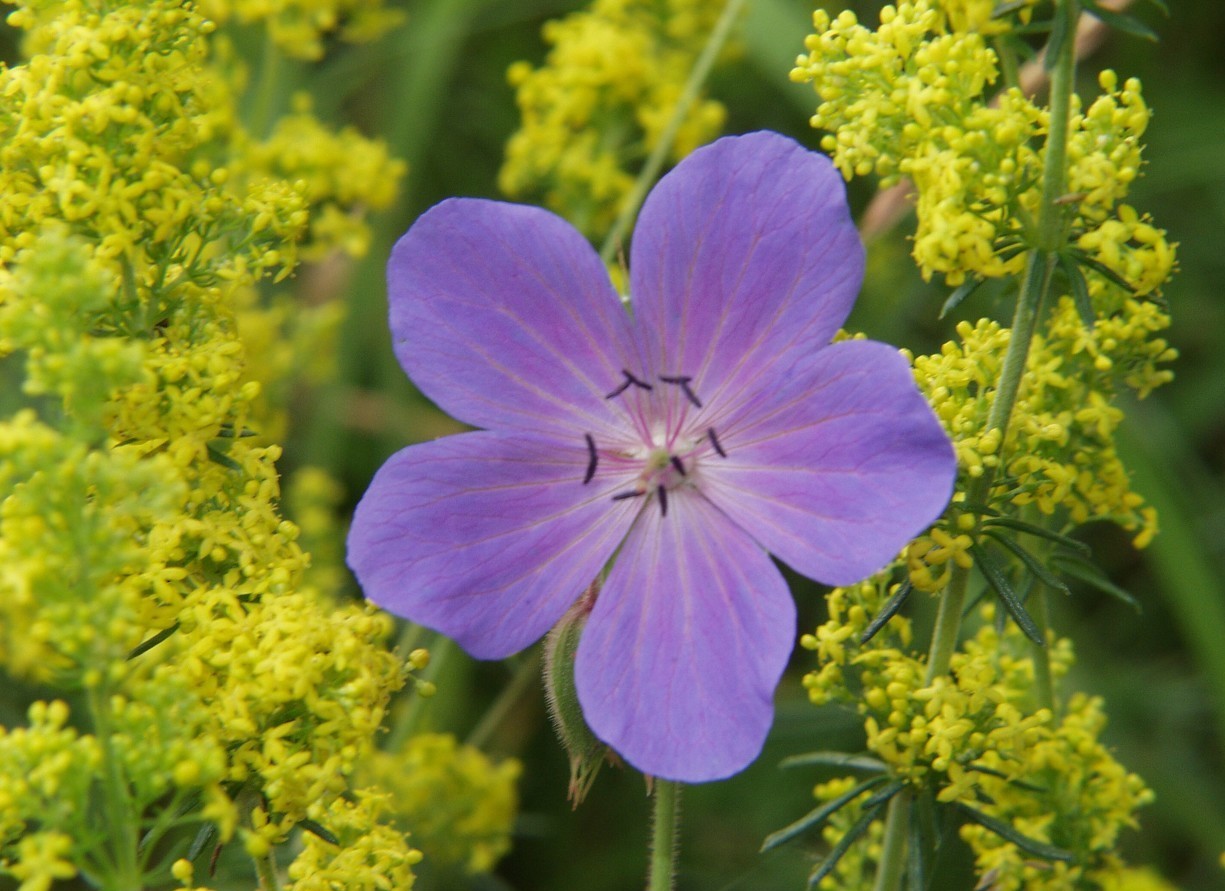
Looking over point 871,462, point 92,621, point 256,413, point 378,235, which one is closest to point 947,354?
point 871,462

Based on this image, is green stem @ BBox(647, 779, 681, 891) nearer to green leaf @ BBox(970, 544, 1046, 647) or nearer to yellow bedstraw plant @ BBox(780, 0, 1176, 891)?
yellow bedstraw plant @ BBox(780, 0, 1176, 891)

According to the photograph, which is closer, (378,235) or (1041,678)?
(1041,678)

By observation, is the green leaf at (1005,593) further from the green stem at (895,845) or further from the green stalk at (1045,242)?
the green stem at (895,845)

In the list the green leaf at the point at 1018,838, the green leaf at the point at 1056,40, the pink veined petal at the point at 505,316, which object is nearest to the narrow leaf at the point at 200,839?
the pink veined petal at the point at 505,316

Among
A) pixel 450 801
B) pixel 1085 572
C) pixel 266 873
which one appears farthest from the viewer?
pixel 450 801

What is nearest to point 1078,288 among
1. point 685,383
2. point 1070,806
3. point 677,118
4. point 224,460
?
point 685,383

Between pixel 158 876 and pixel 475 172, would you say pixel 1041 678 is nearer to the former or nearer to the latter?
pixel 158 876

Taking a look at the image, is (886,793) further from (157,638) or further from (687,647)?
(157,638)
